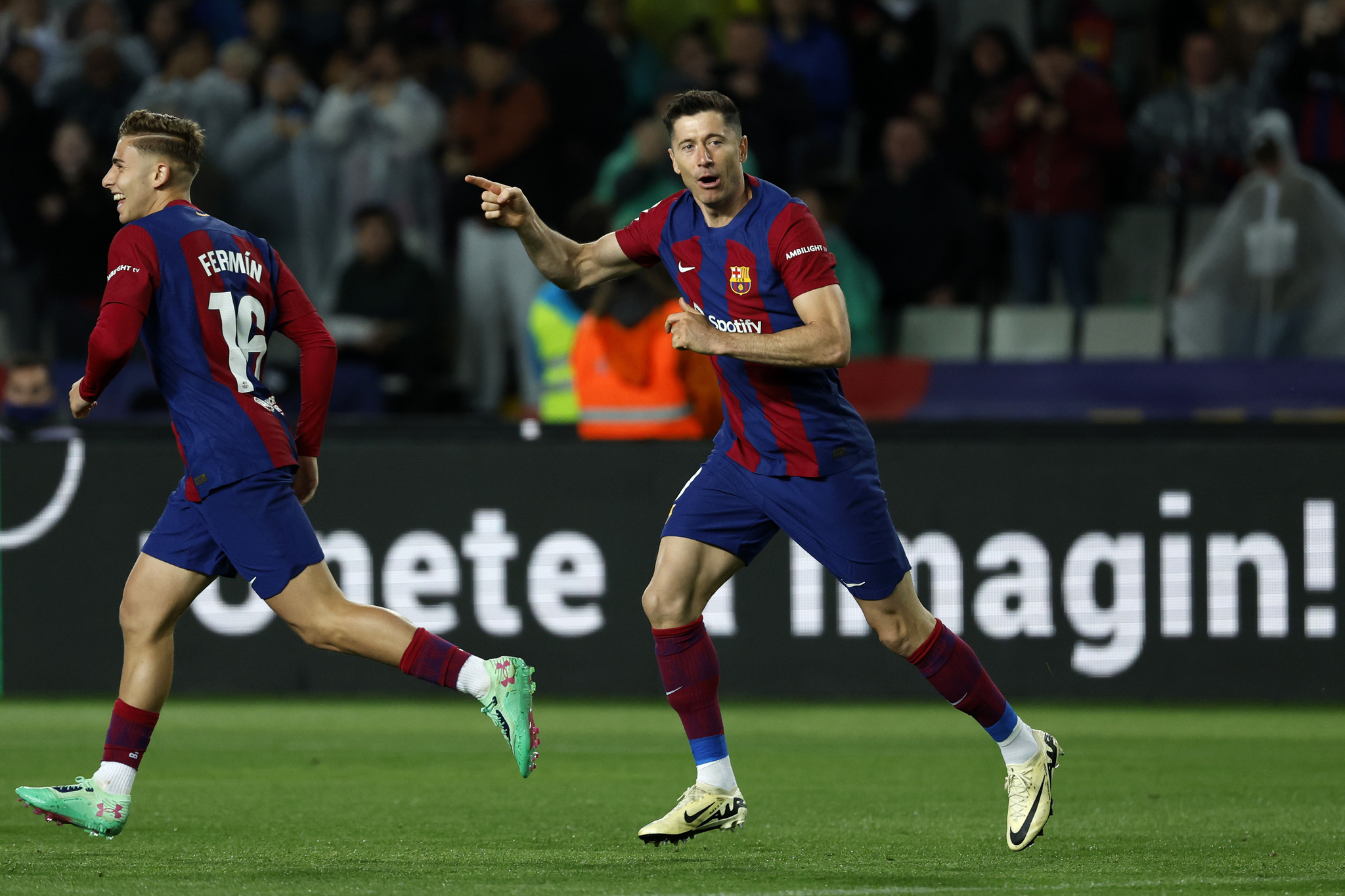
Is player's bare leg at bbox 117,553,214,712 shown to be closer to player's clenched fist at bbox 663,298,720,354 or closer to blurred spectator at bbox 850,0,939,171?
player's clenched fist at bbox 663,298,720,354

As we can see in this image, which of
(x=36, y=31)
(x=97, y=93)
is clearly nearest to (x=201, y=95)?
(x=97, y=93)

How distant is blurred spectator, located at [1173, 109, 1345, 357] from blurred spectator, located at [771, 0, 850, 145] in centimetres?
309

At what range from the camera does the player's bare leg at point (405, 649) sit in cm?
543

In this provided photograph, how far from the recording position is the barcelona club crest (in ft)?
18.2

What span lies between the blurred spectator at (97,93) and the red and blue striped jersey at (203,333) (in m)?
8.67

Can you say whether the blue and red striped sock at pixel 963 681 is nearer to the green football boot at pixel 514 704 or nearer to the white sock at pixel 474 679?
the green football boot at pixel 514 704

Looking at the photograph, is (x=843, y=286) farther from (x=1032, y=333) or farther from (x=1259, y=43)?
(x=1259, y=43)

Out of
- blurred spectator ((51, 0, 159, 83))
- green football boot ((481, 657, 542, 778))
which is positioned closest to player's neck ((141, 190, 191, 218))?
green football boot ((481, 657, 542, 778))

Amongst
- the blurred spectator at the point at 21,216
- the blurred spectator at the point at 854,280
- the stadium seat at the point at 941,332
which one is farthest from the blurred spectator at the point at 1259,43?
the blurred spectator at the point at 21,216

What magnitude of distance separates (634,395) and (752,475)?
3.96 m

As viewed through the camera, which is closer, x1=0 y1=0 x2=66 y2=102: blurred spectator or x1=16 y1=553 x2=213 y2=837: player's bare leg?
x1=16 y1=553 x2=213 y2=837: player's bare leg

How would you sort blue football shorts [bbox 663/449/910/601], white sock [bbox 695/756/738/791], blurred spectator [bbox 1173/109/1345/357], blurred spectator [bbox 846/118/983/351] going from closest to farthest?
blue football shorts [bbox 663/449/910/601]
white sock [bbox 695/756/738/791]
blurred spectator [bbox 1173/109/1345/357]
blurred spectator [bbox 846/118/983/351]

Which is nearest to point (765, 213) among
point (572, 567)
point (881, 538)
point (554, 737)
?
point (881, 538)

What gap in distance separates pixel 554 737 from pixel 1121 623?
2.96 meters
